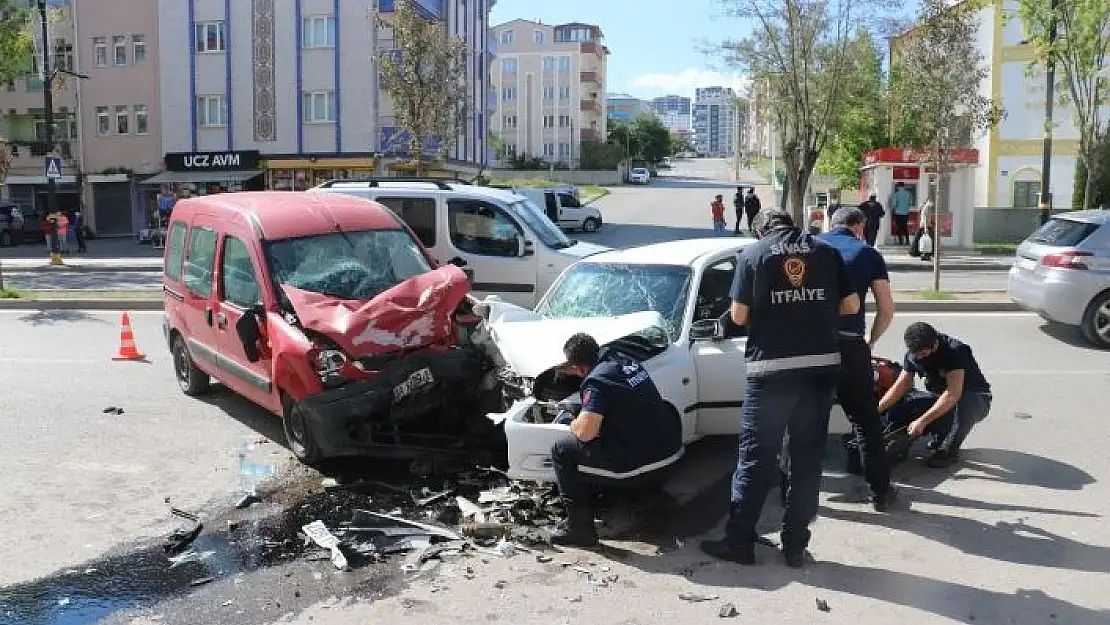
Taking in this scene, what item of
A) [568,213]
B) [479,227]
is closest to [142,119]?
[568,213]

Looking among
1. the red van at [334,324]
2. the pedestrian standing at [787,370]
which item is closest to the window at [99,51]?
the red van at [334,324]

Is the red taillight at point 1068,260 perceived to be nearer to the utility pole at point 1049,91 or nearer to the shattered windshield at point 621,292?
the shattered windshield at point 621,292

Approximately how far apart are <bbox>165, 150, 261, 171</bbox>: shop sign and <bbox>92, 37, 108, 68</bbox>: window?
6.57 meters

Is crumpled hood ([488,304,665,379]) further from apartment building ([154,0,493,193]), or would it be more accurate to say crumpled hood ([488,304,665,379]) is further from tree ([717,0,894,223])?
apartment building ([154,0,493,193])

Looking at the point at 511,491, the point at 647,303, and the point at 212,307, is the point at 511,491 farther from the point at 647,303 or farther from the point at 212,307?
the point at 212,307

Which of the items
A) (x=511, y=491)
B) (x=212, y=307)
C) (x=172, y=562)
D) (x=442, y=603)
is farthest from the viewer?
(x=212, y=307)

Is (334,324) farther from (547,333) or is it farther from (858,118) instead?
(858,118)

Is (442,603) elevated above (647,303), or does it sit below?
below

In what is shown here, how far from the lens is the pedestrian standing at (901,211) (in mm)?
27562

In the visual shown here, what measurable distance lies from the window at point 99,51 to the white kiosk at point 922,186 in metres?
35.8

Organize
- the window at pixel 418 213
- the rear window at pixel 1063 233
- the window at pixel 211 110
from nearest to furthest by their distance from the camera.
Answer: the rear window at pixel 1063 233
the window at pixel 418 213
the window at pixel 211 110

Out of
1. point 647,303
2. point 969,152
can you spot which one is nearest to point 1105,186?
point 969,152

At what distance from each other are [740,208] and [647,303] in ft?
98.3

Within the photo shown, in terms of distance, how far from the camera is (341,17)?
136 ft
